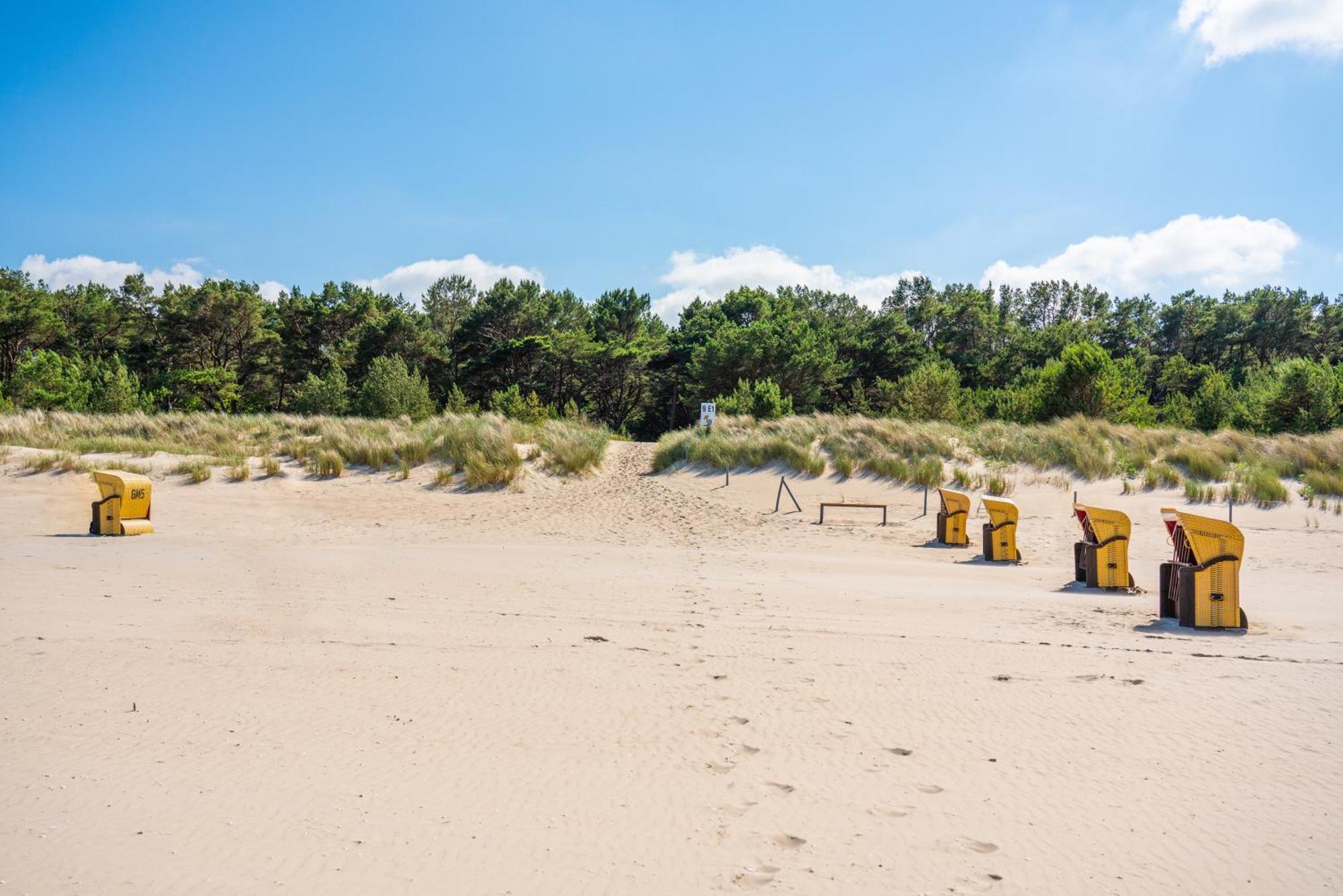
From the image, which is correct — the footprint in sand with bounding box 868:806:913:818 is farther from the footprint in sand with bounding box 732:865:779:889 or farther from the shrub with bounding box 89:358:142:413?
the shrub with bounding box 89:358:142:413

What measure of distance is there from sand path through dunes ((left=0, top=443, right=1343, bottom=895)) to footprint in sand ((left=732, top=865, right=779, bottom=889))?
0.01 metres

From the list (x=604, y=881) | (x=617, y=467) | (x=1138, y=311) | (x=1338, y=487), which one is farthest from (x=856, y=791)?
(x=1138, y=311)

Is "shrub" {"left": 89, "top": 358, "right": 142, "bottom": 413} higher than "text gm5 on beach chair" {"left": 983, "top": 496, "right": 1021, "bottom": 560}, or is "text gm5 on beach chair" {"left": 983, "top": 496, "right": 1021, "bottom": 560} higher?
"shrub" {"left": 89, "top": 358, "right": 142, "bottom": 413}

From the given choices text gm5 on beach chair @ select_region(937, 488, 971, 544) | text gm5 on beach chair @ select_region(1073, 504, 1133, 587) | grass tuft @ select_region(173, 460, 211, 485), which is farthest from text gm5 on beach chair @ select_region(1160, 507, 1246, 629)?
grass tuft @ select_region(173, 460, 211, 485)

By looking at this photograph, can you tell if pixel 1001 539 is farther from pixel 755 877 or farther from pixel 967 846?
pixel 755 877

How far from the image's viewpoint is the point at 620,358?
50.9 meters

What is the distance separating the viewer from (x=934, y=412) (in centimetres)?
3588

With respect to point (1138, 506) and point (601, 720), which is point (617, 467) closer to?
point (1138, 506)

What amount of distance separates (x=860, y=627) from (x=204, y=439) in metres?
23.6

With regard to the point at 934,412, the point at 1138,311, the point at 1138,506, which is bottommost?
the point at 1138,506

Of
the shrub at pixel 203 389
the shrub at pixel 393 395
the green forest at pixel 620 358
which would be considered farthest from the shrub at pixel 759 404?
the shrub at pixel 203 389

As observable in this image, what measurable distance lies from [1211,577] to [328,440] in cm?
2188

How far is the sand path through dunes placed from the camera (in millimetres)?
3230

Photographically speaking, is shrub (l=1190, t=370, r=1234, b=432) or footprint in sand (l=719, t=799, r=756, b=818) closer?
footprint in sand (l=719, t=799, r=756, b=818)
